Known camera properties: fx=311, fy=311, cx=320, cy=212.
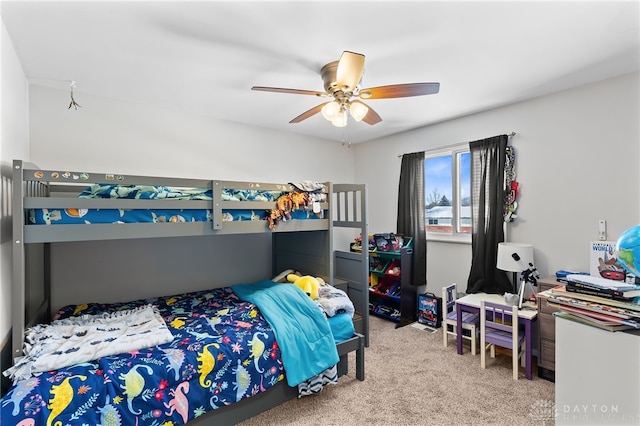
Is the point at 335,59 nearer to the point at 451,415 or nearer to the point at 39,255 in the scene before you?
the point at 451,415

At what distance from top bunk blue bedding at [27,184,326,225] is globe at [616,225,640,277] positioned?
2.03 m

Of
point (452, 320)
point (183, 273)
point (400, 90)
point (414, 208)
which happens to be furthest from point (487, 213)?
point (183, 273)

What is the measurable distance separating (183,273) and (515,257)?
3.20m

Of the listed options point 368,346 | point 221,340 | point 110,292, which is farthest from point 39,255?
point 368,346

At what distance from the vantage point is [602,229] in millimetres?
2543

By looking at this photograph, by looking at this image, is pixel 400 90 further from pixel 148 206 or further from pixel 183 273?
pixel 183 273

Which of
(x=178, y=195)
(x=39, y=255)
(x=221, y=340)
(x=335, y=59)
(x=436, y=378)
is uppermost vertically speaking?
(x=335, y=59)

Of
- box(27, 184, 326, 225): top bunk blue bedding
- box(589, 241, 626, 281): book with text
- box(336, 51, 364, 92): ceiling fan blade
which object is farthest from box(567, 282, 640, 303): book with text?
box(27, 184, 326, 225): top bunk blue bedding

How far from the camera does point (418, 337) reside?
3.28 metres

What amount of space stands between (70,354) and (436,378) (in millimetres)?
2466

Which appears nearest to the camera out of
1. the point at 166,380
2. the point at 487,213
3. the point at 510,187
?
the point at 166,380

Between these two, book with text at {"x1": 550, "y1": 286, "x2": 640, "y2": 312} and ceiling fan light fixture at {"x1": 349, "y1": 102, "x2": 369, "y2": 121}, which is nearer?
book with text at {"x1": 550, "y1": 286, "x2": 640, "y2": 312}

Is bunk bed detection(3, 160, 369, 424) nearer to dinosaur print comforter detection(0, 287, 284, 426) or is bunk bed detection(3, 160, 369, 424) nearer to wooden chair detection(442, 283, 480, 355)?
dinosaur print comforter detection(0, 287, 284, 426)

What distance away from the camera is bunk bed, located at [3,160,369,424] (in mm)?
1641
